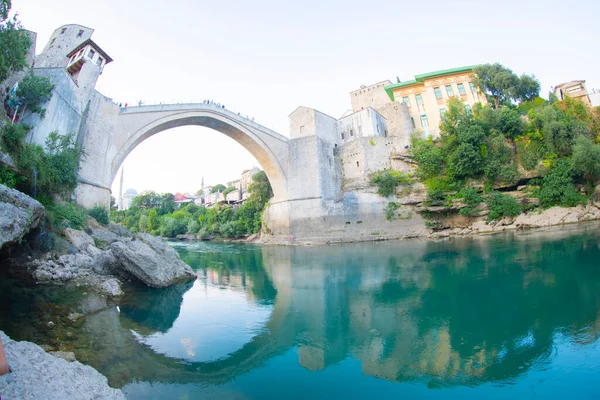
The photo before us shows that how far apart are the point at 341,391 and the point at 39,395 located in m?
2.53

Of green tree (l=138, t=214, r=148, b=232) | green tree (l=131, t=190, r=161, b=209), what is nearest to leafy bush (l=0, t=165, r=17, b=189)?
green tree (l=138, t=214, r=148, b=232)

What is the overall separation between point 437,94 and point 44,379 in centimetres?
2742

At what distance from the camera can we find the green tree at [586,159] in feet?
48.4

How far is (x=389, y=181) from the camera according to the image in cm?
2038

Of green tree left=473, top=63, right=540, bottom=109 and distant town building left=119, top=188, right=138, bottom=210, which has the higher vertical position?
distant town building left=119, top=188, right=138, bottom=210

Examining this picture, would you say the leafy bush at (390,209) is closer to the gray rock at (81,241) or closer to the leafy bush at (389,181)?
the leafy bush at (389,181)

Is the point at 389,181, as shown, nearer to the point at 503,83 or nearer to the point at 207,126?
the point at 503,83

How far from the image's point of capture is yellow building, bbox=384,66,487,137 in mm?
23219

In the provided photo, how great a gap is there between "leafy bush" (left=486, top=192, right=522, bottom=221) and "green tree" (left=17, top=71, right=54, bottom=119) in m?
22.5

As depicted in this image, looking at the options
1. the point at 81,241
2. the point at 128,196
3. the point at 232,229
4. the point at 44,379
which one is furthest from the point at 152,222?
the point at 44,379

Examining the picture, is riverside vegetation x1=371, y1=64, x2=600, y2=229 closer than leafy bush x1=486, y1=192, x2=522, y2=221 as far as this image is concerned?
Yes

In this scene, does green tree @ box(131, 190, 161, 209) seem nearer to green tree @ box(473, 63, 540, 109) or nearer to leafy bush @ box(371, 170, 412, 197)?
leafy bush @ box(371, 170, 412, 197)

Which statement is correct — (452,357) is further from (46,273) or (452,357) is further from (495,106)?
(495,106)

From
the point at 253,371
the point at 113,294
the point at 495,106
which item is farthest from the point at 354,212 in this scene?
the point at 253,371
